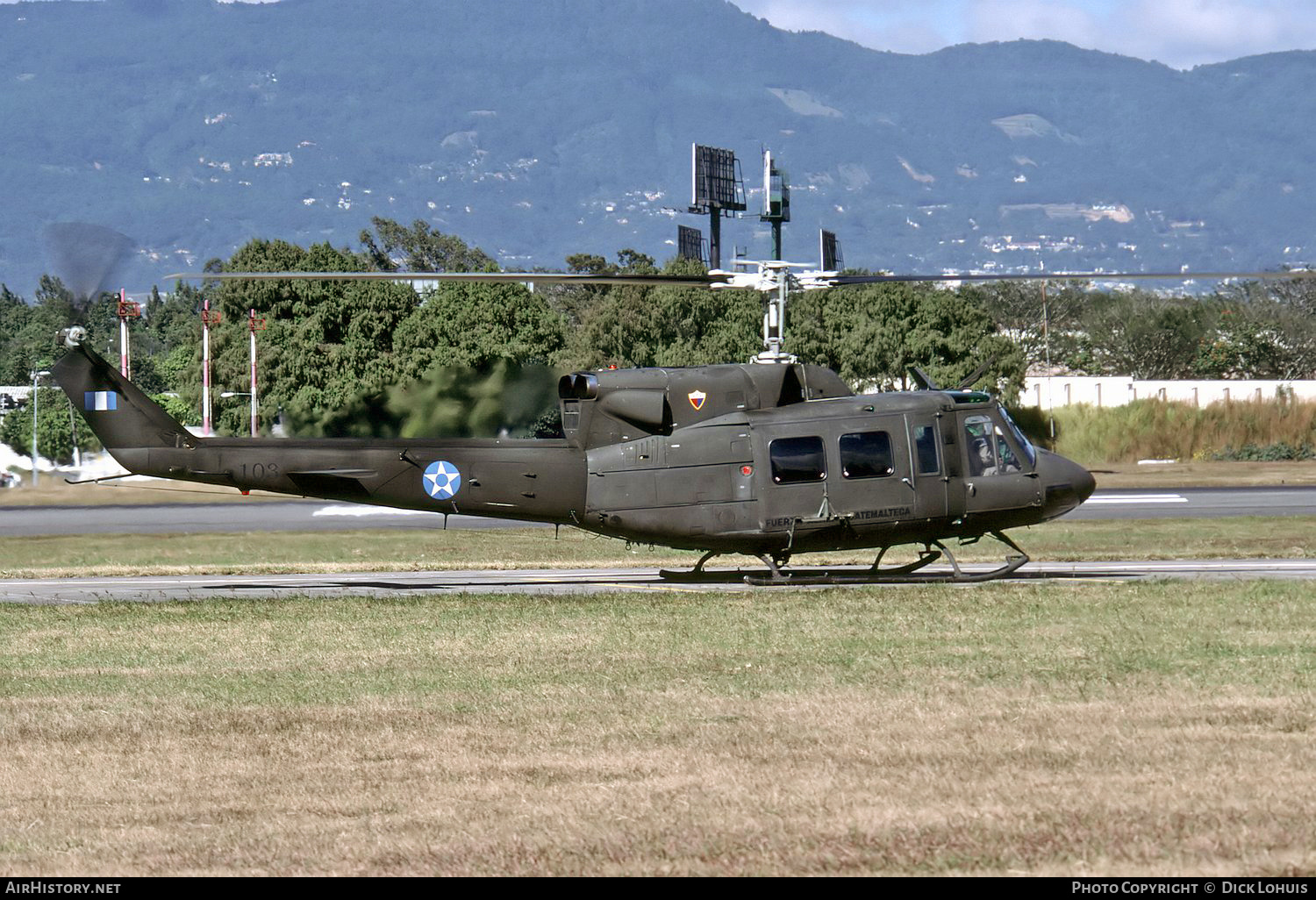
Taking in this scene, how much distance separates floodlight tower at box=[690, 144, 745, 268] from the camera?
105 m

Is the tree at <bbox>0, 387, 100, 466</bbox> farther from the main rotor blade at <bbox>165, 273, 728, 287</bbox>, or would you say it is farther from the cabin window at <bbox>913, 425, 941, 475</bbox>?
the cabin window at <bbox>913, 425, 941, 475</bbox>

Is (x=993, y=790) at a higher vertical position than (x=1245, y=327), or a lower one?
lower

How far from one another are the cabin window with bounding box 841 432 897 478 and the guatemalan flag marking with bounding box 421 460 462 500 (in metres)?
5.53

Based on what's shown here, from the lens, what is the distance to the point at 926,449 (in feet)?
70.3

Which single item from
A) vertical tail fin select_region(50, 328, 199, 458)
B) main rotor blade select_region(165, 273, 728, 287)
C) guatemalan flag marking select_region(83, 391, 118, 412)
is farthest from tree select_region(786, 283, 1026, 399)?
main rotor blade select_region(165, 273, 728, 287)

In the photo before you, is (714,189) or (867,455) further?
(714,189)

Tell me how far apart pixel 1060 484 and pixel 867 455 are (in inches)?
119

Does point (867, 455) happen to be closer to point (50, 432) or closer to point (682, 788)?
point (682, 788)

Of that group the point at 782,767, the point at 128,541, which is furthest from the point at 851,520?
the point at 128,541

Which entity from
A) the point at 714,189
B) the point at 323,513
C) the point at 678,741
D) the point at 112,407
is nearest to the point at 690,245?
the point at 714,189

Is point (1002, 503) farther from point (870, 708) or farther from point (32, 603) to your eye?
point (32, 603)

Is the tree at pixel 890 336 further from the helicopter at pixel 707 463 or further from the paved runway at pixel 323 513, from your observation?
the helicopter at pixel 707 463
